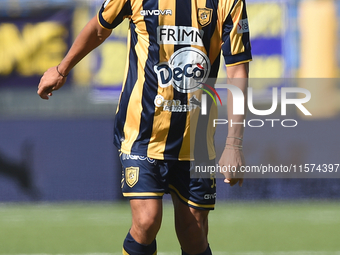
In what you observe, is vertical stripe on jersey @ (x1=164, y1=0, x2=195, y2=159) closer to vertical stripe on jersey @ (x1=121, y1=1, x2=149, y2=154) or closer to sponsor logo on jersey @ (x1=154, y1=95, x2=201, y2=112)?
sponsor logo on jersey @ (x1=154, y1=95, x2=201, y2=112)

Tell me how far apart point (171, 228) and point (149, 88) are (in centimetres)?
239

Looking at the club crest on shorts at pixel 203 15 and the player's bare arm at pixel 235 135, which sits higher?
the club crest on shorts at pixel 203 15

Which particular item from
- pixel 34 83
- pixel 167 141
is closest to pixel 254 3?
pixel 34 83

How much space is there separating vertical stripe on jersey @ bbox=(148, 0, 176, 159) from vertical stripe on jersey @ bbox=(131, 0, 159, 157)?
0.02 m

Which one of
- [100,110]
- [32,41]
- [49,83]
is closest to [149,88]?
[49,83]

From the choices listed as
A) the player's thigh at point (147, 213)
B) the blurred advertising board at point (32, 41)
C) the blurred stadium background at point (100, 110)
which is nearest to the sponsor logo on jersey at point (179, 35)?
the player's thigh at point (147, 213)

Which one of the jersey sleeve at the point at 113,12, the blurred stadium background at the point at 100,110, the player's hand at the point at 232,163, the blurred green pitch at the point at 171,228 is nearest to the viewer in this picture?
the player's hand at the point at 232,163

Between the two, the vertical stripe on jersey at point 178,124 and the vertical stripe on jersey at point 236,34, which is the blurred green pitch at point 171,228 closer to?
the vertical stripe on jersey at point 178,124

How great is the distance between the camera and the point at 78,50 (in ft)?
9.70

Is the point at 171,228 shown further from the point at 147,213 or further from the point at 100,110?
the point at 147,213

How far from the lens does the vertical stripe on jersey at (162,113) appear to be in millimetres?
2775

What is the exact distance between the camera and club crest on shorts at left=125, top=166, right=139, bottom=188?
2801 mm

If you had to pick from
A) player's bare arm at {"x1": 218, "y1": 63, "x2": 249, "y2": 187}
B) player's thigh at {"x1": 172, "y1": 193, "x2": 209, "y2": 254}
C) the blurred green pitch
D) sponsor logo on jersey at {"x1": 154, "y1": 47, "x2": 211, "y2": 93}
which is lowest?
the blurred green pitch

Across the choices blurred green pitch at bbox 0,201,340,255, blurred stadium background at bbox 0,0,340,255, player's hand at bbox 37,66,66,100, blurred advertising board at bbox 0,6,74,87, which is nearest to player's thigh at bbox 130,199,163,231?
player's hand at bbox 37,66,66,100
